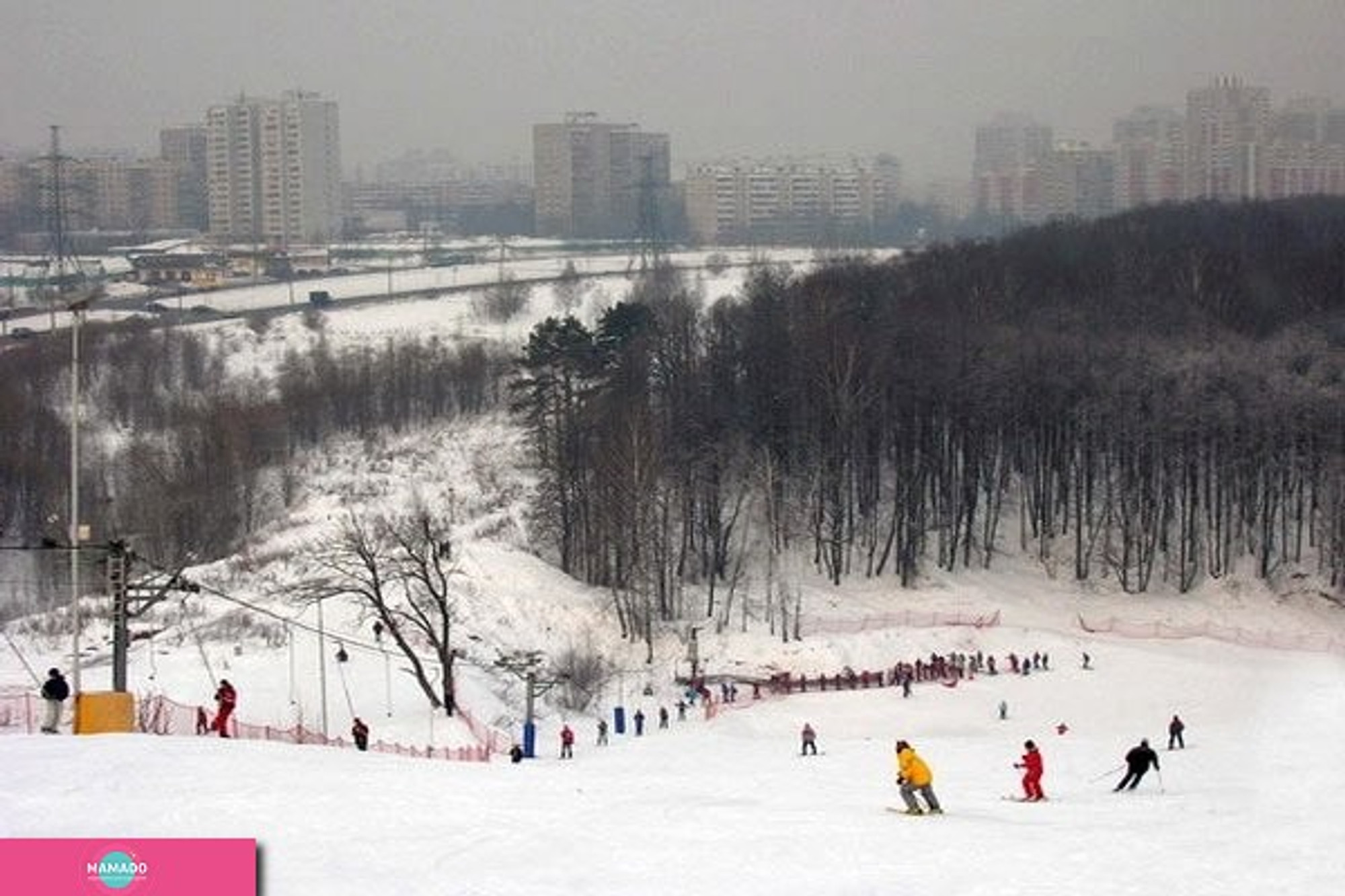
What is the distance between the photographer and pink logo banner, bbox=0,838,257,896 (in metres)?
7.53

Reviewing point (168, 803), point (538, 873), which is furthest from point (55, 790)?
point (538, 873)

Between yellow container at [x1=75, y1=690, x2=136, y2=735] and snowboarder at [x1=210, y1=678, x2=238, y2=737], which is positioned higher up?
yellow container at [x1=75, y1=690, x2=136, y2=735]

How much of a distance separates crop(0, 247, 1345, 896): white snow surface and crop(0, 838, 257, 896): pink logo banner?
272mm

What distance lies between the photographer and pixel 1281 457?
1201 inches

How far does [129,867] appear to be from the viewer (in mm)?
7734

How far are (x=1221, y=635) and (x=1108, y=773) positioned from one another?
13.9 metres

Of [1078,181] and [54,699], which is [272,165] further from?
[54,699]

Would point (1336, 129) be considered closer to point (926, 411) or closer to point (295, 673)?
point (926, 411)

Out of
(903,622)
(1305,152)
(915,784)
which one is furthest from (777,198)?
(915,784)

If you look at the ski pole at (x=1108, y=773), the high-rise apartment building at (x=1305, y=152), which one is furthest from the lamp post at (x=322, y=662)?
the high-rise apartment building at (x=1305, y=152)

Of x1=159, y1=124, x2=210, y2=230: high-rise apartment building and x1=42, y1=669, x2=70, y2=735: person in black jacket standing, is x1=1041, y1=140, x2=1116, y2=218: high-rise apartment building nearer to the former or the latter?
x1=159, y1=124, x2=210, y2=230: high-rise apartment building

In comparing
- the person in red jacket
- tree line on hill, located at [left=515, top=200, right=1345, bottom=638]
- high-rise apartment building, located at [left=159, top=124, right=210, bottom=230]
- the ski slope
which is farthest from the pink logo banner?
high-rise apartment building, located at [left=159, top=124, right=210, bottom=230]

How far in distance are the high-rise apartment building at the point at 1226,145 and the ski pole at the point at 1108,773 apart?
→ 63.7ft

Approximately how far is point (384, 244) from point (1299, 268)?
2384 inches
